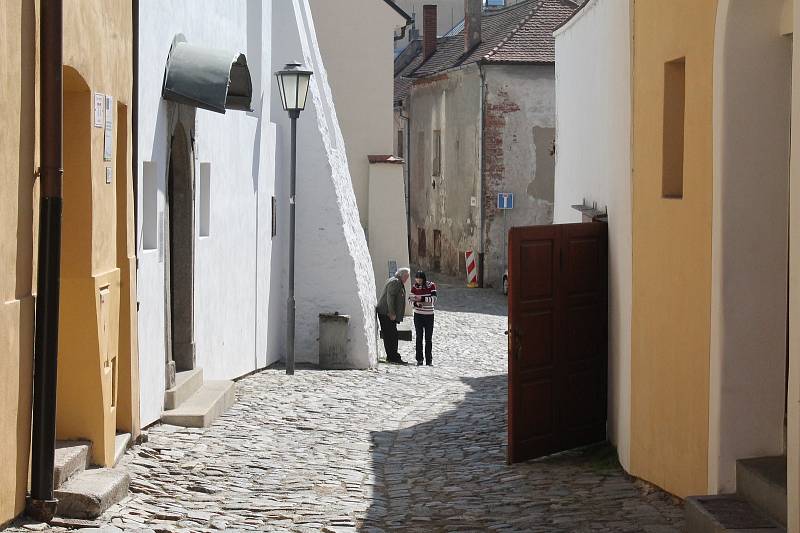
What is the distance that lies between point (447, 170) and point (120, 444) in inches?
1234

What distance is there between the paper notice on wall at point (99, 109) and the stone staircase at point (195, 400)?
340 centimetres

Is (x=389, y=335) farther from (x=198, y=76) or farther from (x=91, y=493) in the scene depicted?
(x=91, y=493)

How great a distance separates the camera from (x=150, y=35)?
10977 millimetres

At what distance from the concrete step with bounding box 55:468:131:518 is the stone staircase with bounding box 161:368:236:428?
2.98 meters

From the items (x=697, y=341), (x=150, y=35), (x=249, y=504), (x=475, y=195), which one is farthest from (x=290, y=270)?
(x=475, y=195)

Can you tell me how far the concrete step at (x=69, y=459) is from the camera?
7.84 metres

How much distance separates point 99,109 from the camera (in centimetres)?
903

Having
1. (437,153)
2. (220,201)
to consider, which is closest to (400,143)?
(437,153)

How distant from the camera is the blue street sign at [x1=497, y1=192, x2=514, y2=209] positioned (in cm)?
3634

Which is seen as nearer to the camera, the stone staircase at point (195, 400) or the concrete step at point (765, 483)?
the concrete step at point (765, 483)

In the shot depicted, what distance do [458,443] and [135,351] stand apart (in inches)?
139

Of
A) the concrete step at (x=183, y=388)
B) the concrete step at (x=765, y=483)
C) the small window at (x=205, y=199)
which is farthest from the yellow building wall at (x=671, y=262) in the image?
the small window at (x=205, y=199)

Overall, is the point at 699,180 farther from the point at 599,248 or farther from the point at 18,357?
the point at 18,357

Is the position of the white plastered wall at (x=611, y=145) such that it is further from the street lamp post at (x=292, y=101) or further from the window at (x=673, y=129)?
the street lamp post at (x=292, y=101)
